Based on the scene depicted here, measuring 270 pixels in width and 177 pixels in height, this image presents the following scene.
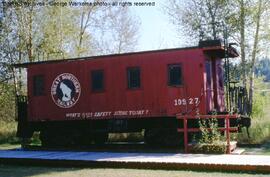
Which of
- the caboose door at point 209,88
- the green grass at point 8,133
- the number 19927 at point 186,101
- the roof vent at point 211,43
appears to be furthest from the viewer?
the green grass at point 8,133

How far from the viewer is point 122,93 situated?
16.5m

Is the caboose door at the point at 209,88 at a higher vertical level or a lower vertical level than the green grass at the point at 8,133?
higher

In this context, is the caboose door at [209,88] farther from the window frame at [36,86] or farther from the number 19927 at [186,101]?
the window frame at [36,86]

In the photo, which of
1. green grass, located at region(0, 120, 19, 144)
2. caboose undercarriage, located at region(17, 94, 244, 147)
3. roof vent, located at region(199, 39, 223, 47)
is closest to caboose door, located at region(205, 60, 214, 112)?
caboose undercarriage, located at region(17, 94, 244, 147)

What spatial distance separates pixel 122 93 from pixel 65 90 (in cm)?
252

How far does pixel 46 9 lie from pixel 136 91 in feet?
48.5

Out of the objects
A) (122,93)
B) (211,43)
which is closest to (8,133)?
(122,93)

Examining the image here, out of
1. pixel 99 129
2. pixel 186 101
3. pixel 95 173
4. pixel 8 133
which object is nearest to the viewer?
pixel 95 173

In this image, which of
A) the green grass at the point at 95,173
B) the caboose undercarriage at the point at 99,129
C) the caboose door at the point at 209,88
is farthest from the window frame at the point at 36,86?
the caboose door at the point at 209,88

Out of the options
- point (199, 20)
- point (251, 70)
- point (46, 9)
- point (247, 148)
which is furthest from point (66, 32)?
point (247, 148)

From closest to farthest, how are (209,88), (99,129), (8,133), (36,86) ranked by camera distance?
(209,88) → (99,129) → (36,86) → (8,133)

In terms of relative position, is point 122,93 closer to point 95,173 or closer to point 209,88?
point 209,88

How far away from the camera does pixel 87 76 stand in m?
17.3

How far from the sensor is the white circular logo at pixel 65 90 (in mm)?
17453
